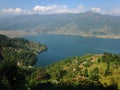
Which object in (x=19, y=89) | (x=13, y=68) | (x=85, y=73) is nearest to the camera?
(x=19, y=89)

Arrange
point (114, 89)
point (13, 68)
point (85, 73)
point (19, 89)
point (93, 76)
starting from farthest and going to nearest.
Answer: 1. point (85, 73)
2. point (93, 76)
3. point (13, 68)
4. point (114, 89)
5. point (19, 89)

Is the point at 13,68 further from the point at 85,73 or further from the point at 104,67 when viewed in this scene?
the point at 104,67

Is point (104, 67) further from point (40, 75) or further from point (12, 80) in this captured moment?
point (12, 80)

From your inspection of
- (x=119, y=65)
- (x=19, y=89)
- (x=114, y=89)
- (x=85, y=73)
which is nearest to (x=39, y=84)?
(x=19, y=89)

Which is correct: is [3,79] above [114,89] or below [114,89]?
above

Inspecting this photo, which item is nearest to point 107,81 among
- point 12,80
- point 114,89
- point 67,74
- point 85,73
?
point 114,89

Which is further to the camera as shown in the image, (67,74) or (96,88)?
(67,74)

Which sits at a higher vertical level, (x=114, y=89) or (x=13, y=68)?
(x=13, y=68)

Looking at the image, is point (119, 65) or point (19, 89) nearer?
point (19, 89)

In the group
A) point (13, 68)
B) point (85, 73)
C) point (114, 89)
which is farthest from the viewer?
point (85, 73)
